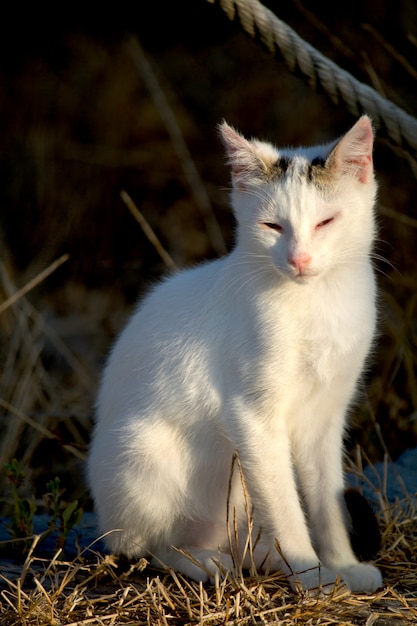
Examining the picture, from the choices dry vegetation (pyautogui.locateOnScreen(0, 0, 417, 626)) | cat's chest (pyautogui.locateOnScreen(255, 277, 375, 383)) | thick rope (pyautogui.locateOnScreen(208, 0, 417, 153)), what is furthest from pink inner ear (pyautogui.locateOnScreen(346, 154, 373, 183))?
dry vegetation (pyautogui.locateOnScreen(0, 0, 417, 626))

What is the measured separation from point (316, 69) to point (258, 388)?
1.00 meters

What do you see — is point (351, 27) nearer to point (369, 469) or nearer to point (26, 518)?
point (369, 469)

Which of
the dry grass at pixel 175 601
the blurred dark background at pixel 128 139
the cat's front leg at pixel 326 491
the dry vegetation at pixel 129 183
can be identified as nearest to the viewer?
the dry grass at pixel 175 601

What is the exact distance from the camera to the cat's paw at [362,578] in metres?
2.19

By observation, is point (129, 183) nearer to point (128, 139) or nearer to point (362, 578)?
point (128, 139)

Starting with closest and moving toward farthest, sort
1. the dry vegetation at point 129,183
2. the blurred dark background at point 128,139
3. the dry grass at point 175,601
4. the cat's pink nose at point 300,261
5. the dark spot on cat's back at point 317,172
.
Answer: the dry grass at point 175,601
the cat's pink nose at point 300,261
the dark spot on cat's back at point 317,172
the dry vegetation at point 129,183
the blurred dark background at point 128,139

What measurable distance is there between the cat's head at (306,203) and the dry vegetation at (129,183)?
1.93 ft

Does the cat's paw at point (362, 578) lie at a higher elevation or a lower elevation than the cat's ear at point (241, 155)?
lower

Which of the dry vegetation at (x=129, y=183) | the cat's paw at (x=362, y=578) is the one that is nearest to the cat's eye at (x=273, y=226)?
the dry vegetation at (x=129, y=183)

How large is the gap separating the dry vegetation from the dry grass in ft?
1.83

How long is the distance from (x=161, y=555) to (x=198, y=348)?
21.7 inches

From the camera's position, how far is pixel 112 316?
554 centimetres

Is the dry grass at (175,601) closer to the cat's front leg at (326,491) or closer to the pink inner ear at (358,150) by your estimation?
the cat's front leg at (326,491)

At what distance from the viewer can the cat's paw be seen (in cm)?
219
